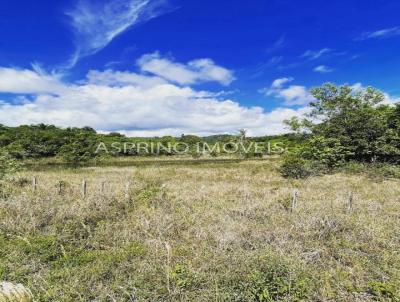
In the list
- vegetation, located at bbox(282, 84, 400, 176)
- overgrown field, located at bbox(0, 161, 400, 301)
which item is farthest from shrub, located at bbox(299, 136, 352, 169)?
overgrown field, located at bbox(0, 161, 400, 301)

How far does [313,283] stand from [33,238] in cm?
635

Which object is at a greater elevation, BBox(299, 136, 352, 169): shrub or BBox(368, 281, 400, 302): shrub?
BBox(299, 136, 352, 169): shrub

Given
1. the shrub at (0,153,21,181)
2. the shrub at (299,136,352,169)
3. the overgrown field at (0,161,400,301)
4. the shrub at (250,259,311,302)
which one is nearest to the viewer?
the shrub at (250,259,311,302)

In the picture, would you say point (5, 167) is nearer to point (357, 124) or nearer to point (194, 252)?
point (194, 252)

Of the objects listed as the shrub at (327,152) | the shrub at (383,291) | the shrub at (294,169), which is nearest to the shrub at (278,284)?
the shrub at (383,291)

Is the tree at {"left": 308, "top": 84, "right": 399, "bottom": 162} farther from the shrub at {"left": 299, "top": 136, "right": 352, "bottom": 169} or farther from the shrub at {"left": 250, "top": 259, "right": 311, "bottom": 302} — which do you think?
the shrub at {"left": 250, "top": 259, "right": 311, "bottom": 302}

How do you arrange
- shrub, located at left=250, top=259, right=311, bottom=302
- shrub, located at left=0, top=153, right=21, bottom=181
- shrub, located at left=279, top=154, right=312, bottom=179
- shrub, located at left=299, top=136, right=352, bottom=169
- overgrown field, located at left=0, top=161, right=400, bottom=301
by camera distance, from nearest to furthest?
shrub, located at left=250, top=259, right=311, bottom=302
overgrown field, located at left=0, top=161, right=400, bottom=301
shrub, located at left=0, top=153, right=21, bottom=181
shrub, located at left=279, top=154, right=312, bottom=179
shrub, located at left=299, top=136, right=352, bottom=169

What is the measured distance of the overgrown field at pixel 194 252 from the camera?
5.73 metres

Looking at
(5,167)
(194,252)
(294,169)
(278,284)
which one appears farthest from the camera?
(294,169)

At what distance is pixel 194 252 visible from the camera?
294 inches

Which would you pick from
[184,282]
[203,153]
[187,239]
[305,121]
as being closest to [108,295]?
[184,282]

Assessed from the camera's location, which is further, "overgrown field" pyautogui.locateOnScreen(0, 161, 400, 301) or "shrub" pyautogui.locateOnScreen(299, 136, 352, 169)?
"shrub" pyautogui.locateOnScreen(299, 136, 352, 169)

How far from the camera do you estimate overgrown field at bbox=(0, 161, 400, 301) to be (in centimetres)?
573

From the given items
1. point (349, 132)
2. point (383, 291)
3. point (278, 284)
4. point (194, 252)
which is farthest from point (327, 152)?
point (278, 284)
